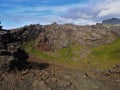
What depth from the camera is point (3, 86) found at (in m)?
102

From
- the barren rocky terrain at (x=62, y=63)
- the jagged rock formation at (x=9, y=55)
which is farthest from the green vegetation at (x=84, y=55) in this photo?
the jagged rock formation at (x=9, y=55)

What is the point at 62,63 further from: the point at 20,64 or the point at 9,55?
the point at 9,55

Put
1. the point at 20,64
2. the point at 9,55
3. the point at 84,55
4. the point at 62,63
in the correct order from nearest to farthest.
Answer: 1. the point at 9,55
2. the point at 20,64
3. the point at 62,63
4. the point at 84,55

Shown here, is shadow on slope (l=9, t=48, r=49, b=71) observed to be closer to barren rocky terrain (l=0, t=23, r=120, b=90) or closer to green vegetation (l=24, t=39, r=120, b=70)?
barren rocky terrain (l=0, t=23, r=120, b=90)

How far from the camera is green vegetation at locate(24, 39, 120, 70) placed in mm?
173087

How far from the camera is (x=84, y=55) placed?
605ft

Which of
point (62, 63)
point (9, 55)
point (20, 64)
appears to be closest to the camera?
point (9, 55)

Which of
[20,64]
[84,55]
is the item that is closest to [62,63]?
[84,55]

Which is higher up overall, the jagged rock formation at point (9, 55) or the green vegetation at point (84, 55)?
the jagged rock formation at point (9, 55)

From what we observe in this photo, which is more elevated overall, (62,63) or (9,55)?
(9,55)

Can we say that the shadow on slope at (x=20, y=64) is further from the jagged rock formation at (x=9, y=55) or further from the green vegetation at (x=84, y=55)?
the green vegetation at (x=84, y=55)

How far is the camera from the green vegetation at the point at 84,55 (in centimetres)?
17309

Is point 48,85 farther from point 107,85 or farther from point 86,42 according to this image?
point 86,42

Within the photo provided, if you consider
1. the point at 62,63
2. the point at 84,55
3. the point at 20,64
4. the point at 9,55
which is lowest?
the point at 62,63
